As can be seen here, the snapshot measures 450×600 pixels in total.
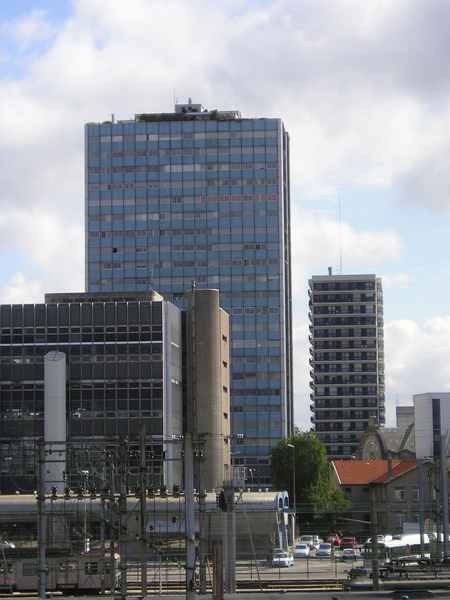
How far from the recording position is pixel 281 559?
85.8 meters

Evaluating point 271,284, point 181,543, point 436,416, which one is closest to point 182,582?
point 181,543

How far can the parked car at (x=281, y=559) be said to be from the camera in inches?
3342

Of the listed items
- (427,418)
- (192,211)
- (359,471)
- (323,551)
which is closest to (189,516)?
(323,551)

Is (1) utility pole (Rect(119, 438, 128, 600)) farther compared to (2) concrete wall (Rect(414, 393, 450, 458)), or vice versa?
(2) concrete wall (Rect(414, 393, 450, 458))

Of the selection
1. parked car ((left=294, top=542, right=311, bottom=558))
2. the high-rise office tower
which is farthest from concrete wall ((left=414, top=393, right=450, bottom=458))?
the high-rise office tower

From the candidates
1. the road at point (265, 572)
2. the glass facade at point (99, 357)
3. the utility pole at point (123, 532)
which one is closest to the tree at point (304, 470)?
the glass facade at point (99, 357)

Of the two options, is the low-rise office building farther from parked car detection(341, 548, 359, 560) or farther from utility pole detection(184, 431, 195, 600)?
utility pole detection(184, 431, 195, 600)

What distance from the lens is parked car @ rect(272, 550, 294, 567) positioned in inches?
3342

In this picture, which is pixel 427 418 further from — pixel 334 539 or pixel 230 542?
pixel 230 542

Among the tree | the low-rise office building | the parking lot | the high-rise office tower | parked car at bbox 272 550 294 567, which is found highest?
the high-rise office tower

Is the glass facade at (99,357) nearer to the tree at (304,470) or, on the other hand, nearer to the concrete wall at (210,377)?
the concrete wall at (210,377)

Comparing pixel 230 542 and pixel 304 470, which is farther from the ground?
pixel 304 470

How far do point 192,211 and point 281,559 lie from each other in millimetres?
111090

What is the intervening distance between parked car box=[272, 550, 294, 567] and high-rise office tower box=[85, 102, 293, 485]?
331 feet
